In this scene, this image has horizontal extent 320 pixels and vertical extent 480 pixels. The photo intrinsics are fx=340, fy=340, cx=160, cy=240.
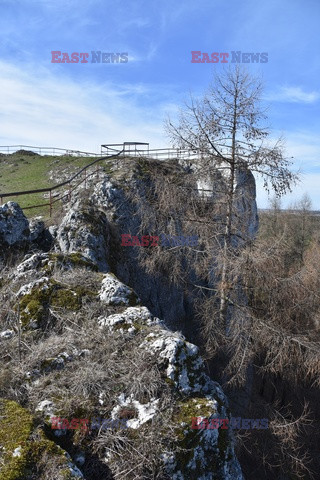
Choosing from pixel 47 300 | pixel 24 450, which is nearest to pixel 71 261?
pixel 47 300

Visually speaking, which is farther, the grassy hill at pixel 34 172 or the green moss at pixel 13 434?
the grassy hill at pixel 34 172

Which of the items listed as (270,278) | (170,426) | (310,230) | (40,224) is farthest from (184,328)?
(310,230)

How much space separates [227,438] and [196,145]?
7097mm

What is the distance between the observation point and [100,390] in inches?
132

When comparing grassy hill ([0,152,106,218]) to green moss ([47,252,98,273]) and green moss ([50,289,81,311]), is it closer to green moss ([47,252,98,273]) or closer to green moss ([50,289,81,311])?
green moss ([47,252,98,273])

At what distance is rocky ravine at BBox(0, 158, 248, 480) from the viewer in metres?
2.79


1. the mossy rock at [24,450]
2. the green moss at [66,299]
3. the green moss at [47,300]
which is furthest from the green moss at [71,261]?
the mossy rock at [24,450]

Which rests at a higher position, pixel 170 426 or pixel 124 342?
pixel 124 342

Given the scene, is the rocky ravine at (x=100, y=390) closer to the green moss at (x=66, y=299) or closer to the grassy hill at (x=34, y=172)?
the green moss at (x=66, y=299)

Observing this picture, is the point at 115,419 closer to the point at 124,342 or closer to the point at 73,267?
the point at 124,342

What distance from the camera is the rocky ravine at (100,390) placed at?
2.79 meters

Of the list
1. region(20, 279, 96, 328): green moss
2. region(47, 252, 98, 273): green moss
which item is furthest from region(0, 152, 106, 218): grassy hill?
region(20, 279, 96, 328): green moss

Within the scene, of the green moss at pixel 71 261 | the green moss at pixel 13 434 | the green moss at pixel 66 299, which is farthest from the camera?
the green moss at pixel 71 261

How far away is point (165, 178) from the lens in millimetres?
9883
